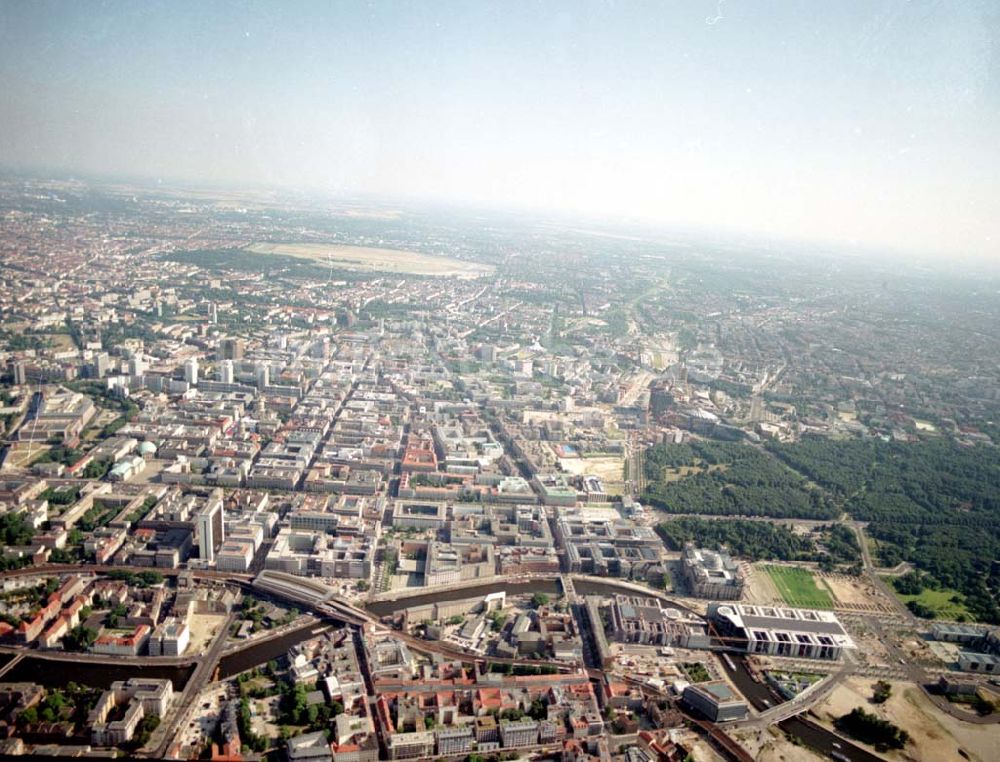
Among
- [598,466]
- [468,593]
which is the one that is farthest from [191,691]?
[598,466]

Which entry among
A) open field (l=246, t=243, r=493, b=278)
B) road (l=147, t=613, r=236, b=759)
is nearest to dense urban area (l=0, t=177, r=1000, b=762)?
road (l=147, t=613, r=236, b=759)

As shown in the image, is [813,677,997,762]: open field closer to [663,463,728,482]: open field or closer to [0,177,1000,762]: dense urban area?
[0,177,1000,762]: dense urban area

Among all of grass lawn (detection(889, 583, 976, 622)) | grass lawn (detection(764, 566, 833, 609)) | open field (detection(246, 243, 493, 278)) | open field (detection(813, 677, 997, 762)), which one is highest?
open field (detection(246, 243, 493, 278))

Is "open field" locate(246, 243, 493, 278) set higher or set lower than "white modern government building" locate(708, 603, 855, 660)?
higher

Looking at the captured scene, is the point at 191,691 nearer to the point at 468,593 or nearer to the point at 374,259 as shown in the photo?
the point at 468,593

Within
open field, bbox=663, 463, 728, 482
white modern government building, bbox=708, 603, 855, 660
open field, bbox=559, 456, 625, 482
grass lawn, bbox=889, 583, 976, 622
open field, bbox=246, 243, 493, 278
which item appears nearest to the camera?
white modern government building, bbox=708, 603, 855, 660
